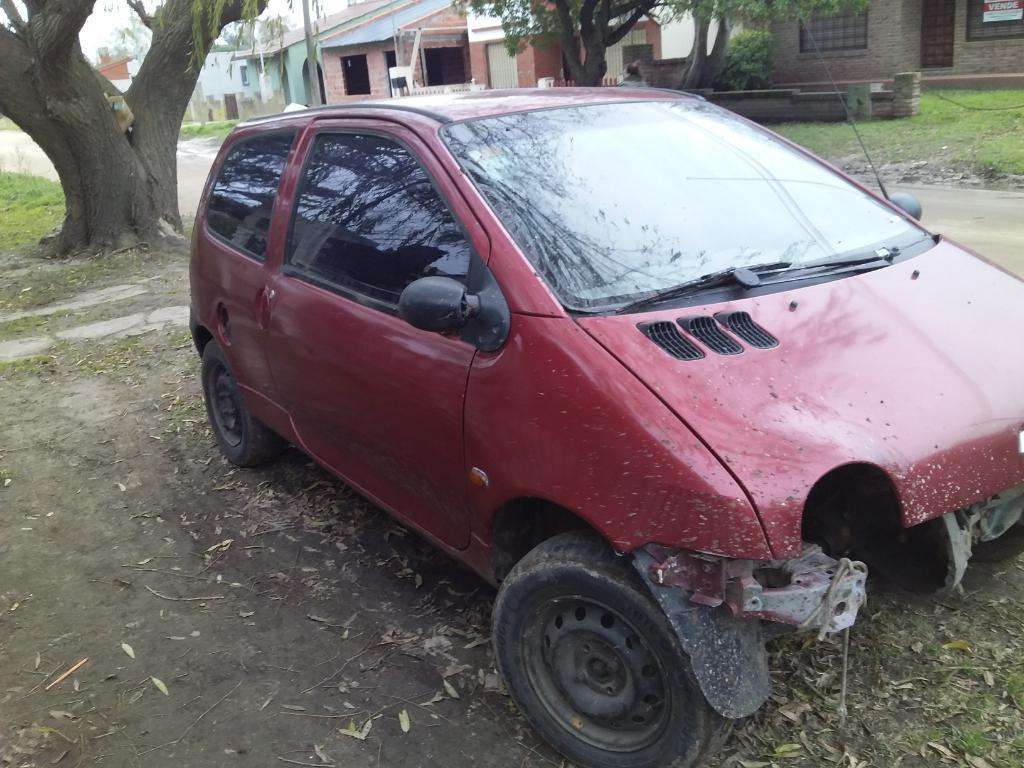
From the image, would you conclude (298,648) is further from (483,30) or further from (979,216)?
(483,30)

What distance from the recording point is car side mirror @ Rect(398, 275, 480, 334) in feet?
9.16

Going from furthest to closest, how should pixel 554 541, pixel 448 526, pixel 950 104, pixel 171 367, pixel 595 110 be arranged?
pixel 950 104 < pixel 171 367 < pixel 595 110 < pixel 448 526 < pixel 554 541

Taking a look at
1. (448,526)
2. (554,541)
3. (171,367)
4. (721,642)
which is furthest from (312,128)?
(171,367)

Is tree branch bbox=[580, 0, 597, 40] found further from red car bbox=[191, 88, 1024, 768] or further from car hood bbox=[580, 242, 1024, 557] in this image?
car hood bbox=[580, 242, 1024, 557]

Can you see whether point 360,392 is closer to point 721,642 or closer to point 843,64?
point 721,642

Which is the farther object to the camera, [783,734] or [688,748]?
[783,734]

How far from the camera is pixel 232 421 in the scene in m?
5.11

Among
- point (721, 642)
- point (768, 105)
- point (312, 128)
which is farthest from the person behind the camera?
point (768, 105)

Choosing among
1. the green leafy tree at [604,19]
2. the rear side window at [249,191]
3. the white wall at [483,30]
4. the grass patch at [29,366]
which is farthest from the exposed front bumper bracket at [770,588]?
the white wall at [483,30]

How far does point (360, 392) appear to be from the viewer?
3428 mm

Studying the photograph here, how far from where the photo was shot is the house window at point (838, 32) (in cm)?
2509

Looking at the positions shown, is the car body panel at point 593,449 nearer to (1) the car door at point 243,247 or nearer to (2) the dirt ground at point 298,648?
(2) the dirt ground at point 298,648

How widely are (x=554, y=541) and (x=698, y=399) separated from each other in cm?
61

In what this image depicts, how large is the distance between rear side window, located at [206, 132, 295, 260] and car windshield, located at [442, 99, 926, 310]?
1.23 meters
